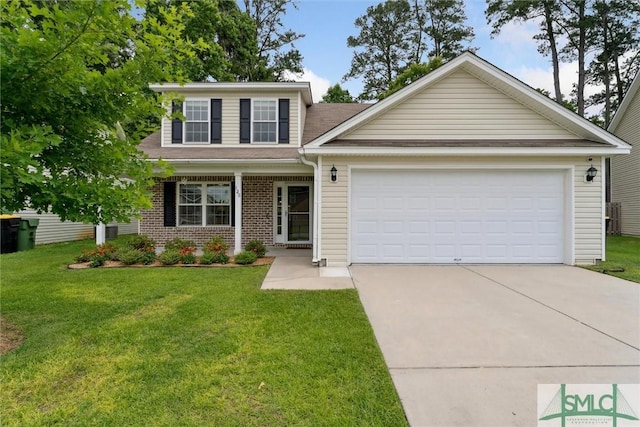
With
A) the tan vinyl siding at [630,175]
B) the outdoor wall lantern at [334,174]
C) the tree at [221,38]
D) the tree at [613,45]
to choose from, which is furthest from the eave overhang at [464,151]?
the tree at [613,45]

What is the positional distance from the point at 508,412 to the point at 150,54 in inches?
195

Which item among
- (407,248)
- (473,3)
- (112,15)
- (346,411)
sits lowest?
(346,411)

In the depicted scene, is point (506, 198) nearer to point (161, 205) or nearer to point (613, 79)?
point (161, 205)

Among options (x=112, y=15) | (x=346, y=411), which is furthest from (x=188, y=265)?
(x=346, y=411)

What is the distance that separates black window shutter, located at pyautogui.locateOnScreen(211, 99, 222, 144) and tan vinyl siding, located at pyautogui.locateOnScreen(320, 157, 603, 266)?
16.0 ft

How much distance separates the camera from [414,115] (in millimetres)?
8305

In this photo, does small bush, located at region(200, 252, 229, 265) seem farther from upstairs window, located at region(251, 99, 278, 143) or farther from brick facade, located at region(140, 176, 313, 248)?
upstairs window, located at region(251, 99, 278, 143)

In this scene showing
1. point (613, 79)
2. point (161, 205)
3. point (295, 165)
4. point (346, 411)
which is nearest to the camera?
point (346, 411)

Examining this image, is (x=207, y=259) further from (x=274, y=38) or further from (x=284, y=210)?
(x=274, y=38)

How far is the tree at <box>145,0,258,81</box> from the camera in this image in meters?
20.3

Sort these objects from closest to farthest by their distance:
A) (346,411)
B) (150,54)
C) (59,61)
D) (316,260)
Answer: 1. (346,411)
2. (59,61)
3. (150,54)
4. (316,260)

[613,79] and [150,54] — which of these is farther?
[613,79]

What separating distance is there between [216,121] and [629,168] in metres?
17.5

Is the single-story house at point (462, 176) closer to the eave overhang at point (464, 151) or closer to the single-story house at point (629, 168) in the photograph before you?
the eave overhang at point (464, 151)
